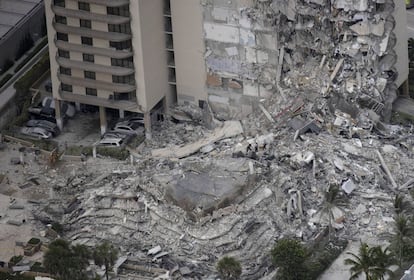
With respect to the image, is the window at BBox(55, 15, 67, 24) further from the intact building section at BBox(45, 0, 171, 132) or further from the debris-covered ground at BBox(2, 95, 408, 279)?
the debris-covered ground at BBox(2, 95, 408, 279)

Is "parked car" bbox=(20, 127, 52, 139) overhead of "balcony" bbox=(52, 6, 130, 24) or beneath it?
beneath

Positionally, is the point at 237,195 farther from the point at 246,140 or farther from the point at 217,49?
the point at 217,49

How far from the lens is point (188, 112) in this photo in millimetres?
108438

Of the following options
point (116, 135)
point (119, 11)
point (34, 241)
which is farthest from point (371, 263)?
point (119, 11)

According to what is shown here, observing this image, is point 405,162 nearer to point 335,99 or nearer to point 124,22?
point 335,99

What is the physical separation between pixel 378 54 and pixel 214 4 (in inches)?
485

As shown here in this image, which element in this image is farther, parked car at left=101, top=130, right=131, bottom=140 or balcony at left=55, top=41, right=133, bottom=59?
parked car at left=101, top=130, right=131, bottom=140

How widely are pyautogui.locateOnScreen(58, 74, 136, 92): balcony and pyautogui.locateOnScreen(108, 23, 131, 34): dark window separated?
408 cm

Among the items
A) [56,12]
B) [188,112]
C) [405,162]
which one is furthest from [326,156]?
[56,12]

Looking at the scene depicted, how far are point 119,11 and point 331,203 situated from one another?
21.7 metres

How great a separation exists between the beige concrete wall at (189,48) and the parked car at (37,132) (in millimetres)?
10356

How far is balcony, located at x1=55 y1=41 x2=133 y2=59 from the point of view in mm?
103688

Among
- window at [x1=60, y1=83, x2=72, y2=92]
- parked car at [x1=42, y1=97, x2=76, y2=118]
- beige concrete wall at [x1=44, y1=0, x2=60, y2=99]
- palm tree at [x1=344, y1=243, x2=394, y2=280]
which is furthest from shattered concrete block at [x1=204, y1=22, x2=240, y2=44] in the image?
palm tree at [x1=344, y1=243, x2=394, y2=280]

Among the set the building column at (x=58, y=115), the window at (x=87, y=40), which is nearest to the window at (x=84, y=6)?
the window at (x=87, y=40)
